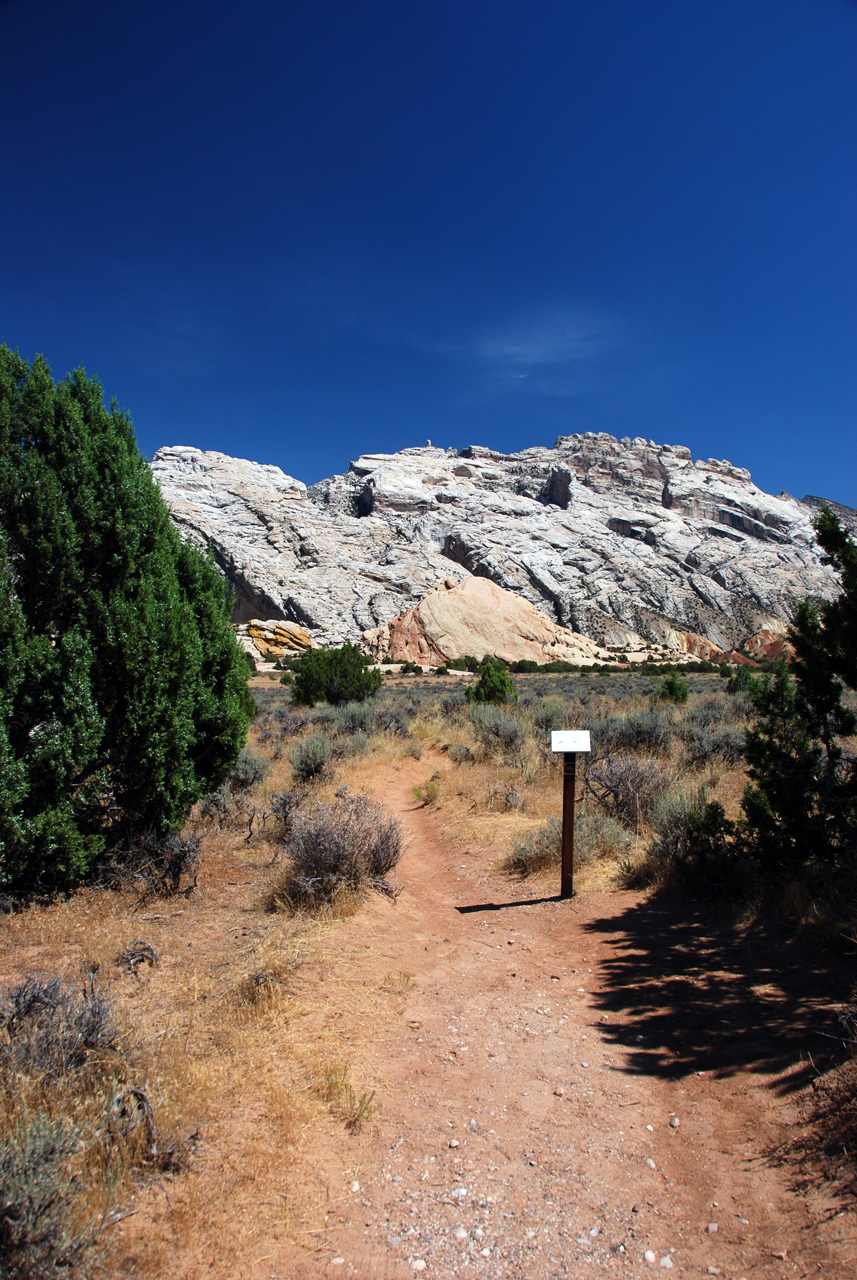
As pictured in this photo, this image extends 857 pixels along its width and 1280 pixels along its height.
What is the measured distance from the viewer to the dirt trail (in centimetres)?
235

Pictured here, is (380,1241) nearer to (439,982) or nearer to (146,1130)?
(146,1130)

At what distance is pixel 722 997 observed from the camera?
414cm

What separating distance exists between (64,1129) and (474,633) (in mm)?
50313

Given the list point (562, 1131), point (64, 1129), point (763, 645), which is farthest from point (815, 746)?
point (763, 645)

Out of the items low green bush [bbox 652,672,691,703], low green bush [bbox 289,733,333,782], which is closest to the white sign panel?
low green bush [bbox 289,733,333,782]

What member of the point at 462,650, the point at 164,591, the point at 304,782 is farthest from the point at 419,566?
the point at 164,591

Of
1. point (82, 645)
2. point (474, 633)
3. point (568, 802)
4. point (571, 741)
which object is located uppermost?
point (474, 633)

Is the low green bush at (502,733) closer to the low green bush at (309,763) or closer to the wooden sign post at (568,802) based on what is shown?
the low green bush at (309,763)

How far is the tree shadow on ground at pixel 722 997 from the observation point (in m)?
3.49

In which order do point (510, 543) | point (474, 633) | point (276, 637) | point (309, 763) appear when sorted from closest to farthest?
point (309, 763), point (474, 633), point (276, 637), point (510, 543)

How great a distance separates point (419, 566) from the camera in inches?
2894

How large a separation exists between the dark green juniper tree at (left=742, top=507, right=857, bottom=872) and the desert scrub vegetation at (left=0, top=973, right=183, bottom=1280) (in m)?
5.13

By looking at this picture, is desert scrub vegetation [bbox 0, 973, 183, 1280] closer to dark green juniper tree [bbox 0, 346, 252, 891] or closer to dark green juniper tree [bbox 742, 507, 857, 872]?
dark green juniper tree [bbox 0, 346, 252, 891]

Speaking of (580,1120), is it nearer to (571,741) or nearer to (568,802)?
(568,802)
